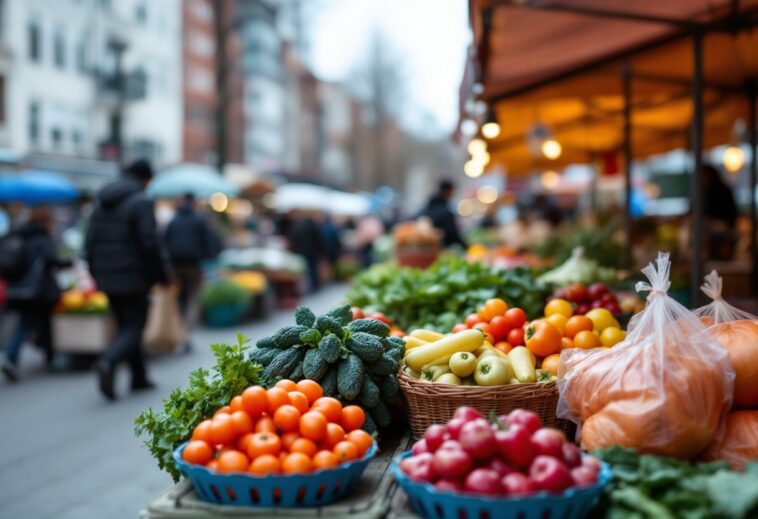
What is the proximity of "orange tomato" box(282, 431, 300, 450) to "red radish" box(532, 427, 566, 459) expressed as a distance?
84cm

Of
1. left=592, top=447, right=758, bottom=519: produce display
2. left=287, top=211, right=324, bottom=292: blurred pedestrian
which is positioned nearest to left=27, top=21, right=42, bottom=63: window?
left=287, top=211, right=324, bottom=292: blurred pedestrian

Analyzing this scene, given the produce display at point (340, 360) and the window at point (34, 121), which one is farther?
the window at point (34, 121)

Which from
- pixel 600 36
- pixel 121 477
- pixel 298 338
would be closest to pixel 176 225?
pixel 121 477

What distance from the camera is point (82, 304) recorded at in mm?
9398

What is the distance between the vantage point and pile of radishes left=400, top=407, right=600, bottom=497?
83.4 inches

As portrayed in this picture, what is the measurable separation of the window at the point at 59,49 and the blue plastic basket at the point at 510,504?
106 feet

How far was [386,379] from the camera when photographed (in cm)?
324

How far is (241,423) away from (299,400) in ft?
0.89

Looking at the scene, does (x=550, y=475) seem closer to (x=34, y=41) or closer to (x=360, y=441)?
(x=360, y=441)

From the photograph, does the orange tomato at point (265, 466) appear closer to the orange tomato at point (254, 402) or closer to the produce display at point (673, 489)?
the orange tomato at point (254, 402)

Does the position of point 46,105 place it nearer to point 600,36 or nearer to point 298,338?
point 600,36

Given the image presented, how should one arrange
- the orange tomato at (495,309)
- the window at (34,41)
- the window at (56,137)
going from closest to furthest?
the orange tomato at (495,309) → the window at (34,41) → the window at (56,137)

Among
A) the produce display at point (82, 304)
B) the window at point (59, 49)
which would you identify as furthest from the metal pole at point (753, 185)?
the window at point (59, 49)

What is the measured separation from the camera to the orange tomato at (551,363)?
326 cm
